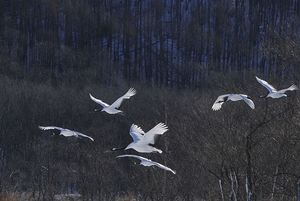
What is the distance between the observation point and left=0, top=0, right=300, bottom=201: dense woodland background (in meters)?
16.1

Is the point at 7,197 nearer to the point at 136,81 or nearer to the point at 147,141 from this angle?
the point at 147,141

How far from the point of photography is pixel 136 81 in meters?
42.2

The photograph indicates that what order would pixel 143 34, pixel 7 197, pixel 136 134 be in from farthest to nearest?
pixel 143 34
pixel 7 197
pixel 136 134

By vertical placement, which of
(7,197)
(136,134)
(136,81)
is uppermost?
(136,134)

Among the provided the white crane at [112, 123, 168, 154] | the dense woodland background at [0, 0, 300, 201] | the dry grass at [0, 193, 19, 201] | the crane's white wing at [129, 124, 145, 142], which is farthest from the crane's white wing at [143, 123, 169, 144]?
the dry grass at [0, 193, 19, 201]

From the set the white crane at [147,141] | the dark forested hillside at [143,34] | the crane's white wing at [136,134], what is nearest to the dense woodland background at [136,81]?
the dark forested hillside at [143,34]

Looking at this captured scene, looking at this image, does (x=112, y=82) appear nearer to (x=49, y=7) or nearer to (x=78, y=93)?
(x=78, y=93)

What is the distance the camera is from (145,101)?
104 ft

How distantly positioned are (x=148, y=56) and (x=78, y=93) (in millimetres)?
10076

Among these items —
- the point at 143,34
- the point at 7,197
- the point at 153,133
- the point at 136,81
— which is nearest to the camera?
the point at 153,133

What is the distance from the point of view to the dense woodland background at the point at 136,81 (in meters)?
16.1

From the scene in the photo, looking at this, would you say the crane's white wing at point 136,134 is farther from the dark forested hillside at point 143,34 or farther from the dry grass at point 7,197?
the dark forested hillside at point 143,34

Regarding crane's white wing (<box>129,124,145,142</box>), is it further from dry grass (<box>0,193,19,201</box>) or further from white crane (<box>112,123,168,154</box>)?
dry grass (<box>0,193,19,201</box>)

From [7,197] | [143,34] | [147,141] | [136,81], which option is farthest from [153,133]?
[143,34]
